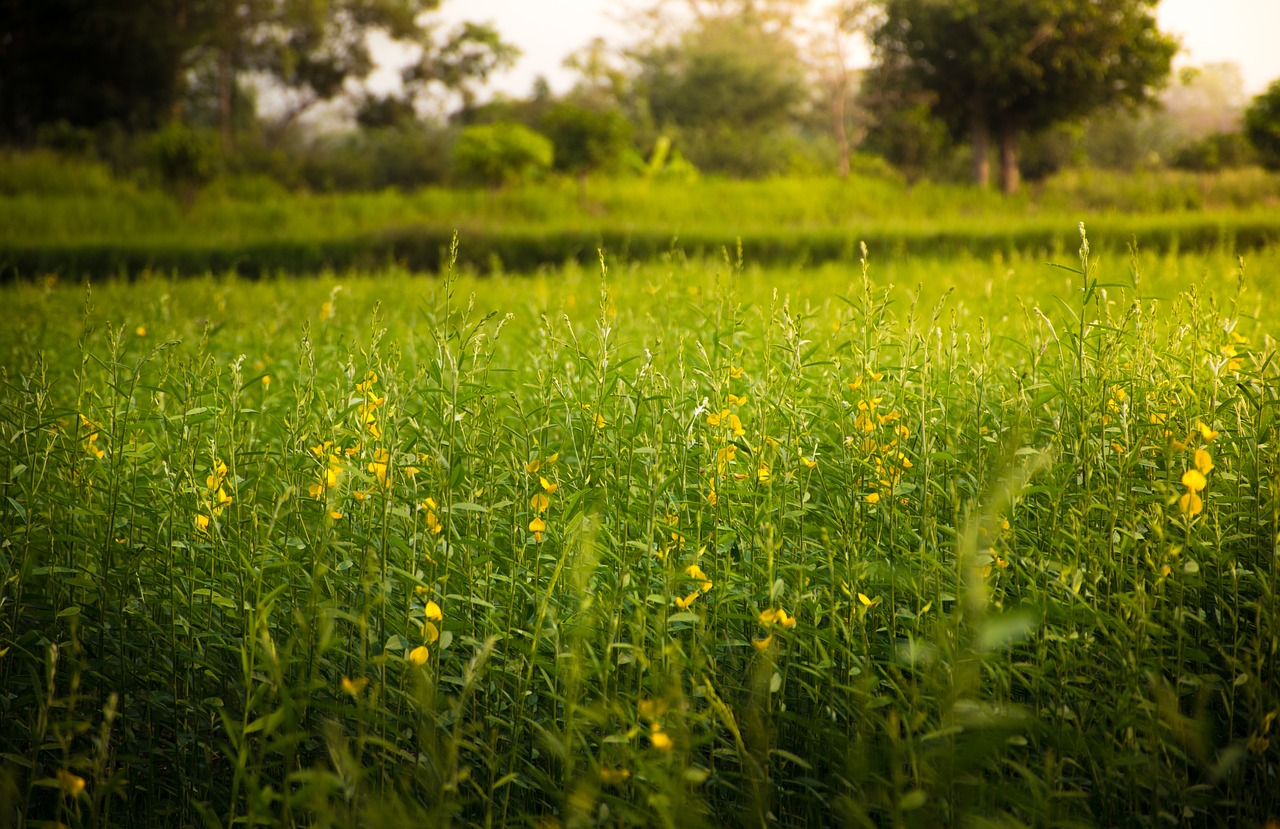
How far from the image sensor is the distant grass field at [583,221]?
11.2 m

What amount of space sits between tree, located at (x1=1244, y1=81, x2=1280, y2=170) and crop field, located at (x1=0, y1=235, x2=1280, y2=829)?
18444mm

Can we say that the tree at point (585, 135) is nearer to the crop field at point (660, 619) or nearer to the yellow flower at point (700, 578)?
the crop field at point (660, 619)

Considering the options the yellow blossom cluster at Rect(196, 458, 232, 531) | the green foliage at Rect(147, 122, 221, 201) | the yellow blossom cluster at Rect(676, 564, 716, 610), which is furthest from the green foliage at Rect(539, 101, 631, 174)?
the yellow blossom cluster at Rect(676, 564, 716, 610)

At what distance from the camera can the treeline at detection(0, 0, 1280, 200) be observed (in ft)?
55.2

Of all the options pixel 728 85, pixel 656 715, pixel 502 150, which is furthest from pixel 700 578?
pixel 728 85

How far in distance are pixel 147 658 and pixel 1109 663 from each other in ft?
7.45

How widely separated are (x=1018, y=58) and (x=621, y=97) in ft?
58.1

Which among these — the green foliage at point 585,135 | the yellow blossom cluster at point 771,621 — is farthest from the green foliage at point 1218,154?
the yellow blossom cluster at point 771,621

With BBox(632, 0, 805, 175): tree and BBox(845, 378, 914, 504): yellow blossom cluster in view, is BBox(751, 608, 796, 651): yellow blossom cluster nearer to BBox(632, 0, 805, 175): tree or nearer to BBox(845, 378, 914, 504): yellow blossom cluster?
BBox(845, 378, 914, 504): yellow blossom cluster

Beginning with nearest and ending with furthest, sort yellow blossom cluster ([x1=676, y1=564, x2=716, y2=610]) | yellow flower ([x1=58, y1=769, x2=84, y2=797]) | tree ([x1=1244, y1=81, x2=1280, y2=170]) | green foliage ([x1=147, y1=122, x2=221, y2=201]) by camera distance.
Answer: yellow flower ([x1=58, y1=769, x2=84, y2=797]), yellow blossom cluster ([x1=676, y1=564, x2=716, y2=610]), green foliage ([x1=147, y1=122, x2=221, y2=201]), tree ([x1=1244, y1=81, x2=1280, y2=170])

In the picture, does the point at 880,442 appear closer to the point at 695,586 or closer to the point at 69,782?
the point at 695,586

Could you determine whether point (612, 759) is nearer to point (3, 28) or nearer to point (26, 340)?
point (26, 340)

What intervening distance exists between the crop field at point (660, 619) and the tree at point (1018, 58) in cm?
1646

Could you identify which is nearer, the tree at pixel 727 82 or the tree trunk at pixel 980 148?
the tree trunk at pixel 980 148
